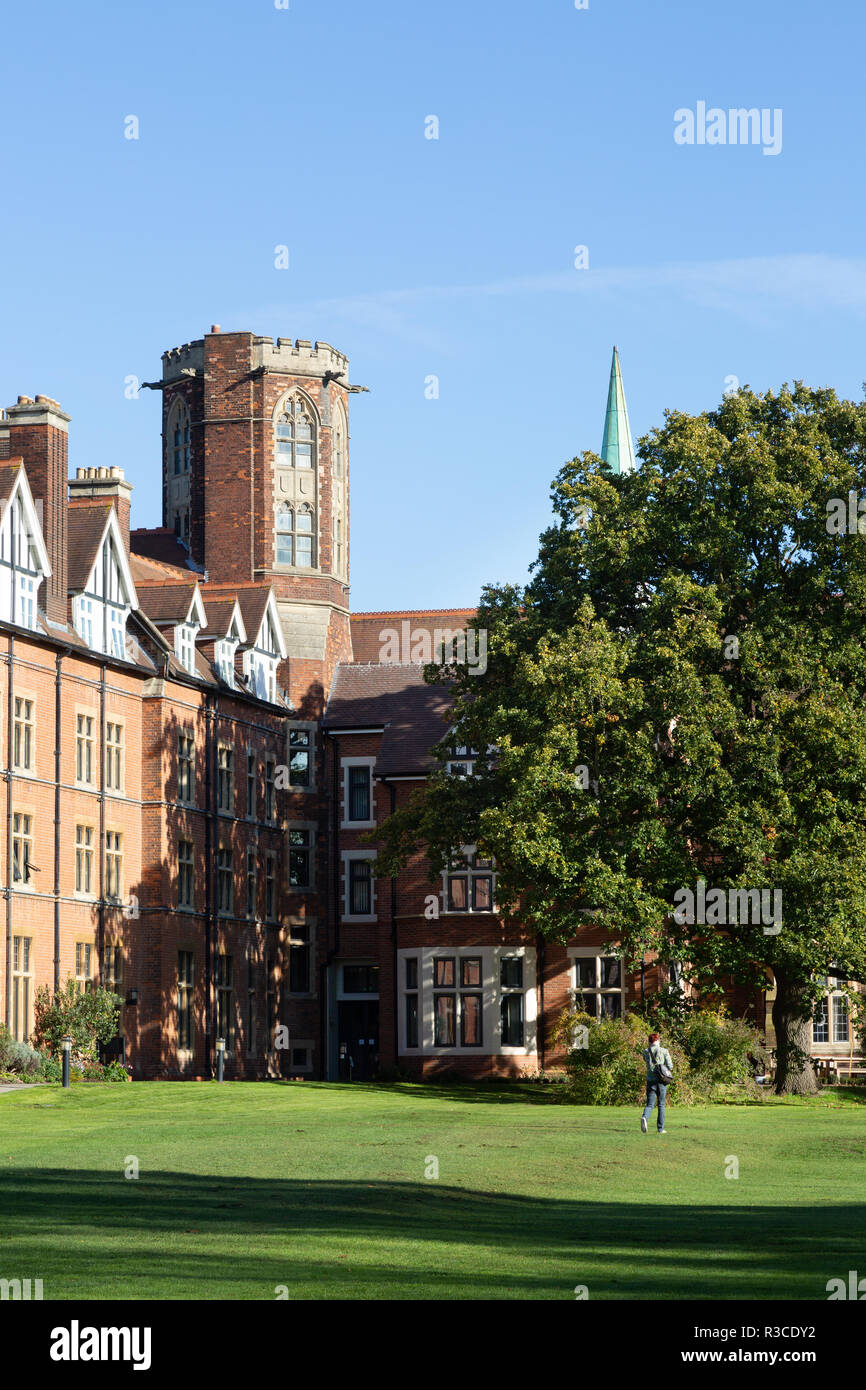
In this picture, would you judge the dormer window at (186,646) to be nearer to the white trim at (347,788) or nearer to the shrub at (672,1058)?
the white trim at (347,788)

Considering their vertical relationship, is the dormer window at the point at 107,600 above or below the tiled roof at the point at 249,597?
below

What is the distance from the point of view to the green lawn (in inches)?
509

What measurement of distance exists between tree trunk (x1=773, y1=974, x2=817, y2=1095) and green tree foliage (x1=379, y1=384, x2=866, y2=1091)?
0.20 ft

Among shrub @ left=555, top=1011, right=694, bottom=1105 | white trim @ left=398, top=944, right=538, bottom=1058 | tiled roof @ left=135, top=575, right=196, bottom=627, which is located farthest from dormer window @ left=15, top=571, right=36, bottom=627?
white trim @ left=398, top=944, right=538, bottom=1058

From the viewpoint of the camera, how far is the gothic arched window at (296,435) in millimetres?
68000

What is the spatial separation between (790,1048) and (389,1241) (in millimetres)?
29666

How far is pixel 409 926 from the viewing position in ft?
182

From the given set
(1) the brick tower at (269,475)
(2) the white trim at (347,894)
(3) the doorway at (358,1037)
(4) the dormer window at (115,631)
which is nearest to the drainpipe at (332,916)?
(2) the white trim at (347,894)

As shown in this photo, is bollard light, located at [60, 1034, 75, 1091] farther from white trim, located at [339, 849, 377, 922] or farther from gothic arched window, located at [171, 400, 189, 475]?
gothic arched window, located at [171, 400, 189, 475]

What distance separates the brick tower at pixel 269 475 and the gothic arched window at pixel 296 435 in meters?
0.04

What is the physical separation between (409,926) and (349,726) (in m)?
9.61
